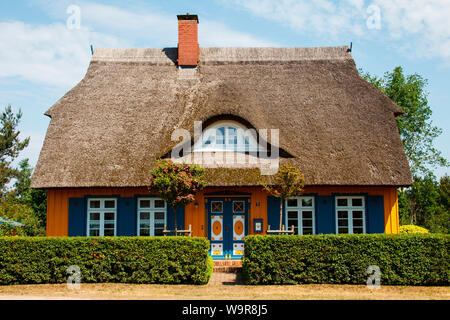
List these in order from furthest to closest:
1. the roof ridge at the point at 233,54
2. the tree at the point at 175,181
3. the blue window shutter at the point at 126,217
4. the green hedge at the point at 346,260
→ the roof ridge at the point at 233,54, the blue window shutter at the point at 126,217, the tree at the point at 175,181, the green hedge at the point at 346,260

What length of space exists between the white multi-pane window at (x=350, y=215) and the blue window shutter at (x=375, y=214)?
8.4 inches

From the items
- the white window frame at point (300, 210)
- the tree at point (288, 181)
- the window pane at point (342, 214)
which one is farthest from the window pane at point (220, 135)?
the window pane at point (342, 214)

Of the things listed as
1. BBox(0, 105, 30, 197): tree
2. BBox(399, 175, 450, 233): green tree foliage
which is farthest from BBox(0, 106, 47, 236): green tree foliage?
BBox(399, 175, 450, 233): green tree foliage

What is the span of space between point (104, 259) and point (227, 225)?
16.7 feet

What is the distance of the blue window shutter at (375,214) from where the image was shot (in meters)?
15.5

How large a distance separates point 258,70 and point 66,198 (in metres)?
9.55

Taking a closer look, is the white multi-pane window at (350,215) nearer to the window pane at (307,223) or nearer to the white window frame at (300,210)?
the white window frame at (300,210)

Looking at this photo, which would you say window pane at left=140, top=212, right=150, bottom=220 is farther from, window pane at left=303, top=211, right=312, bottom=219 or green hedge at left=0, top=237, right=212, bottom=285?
window pane at left=303, top=211, right=312, bottom=219

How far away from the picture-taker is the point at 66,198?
1562cm

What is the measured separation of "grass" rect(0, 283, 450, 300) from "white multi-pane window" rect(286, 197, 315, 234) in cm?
417

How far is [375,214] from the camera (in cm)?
1557

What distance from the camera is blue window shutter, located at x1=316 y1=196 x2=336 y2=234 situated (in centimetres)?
1552

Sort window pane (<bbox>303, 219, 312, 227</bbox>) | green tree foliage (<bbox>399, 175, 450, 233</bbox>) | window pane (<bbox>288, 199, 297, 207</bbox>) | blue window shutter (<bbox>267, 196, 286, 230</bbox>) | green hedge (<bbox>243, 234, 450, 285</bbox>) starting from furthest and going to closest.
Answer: green tree foliage (<bbox>399, 175, 450, 233</bbox>)
window pane (<bbox>288, 199, 297, 207</bbox>)
window pane (<bbox>303, 219, 312, 227</bbox>)
blue window shutter (<bbox>267, 196, 286, 230</bbox>)
green hedge (<bbox>243, 234, 450, 285</bbox>)

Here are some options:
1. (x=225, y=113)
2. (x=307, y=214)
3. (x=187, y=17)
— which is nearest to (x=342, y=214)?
(x=307, y=214)
